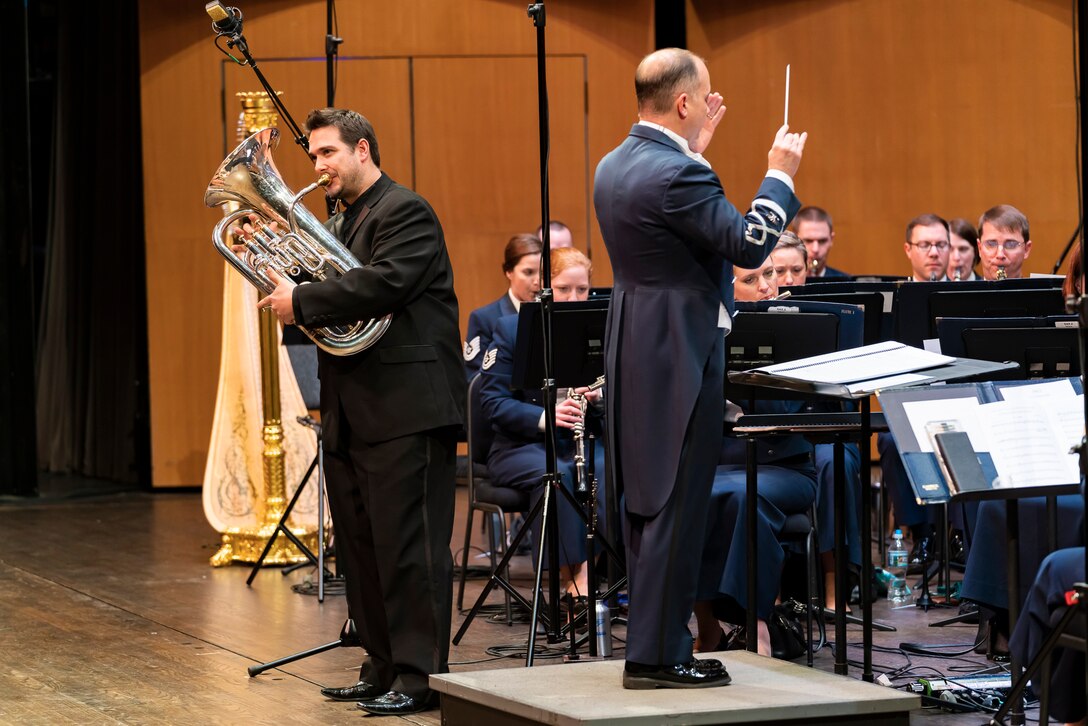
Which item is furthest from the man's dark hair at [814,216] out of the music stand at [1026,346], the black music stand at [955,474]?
the black music stand at [955,474]

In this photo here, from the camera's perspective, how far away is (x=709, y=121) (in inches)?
142

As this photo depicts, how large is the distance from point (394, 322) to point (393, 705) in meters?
1.05

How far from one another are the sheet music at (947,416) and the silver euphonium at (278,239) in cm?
146

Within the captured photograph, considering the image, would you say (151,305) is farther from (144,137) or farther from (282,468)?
(282,468)

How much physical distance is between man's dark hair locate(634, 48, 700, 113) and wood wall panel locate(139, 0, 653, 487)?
5.56 metres

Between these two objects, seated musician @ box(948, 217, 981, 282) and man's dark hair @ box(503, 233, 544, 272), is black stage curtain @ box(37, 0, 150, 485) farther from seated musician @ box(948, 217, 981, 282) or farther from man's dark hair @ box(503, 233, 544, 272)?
seated musician @ box(948, 217, 981, 282)

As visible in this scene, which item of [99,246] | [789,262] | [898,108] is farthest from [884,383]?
[99,246]

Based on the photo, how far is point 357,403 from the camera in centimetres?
415

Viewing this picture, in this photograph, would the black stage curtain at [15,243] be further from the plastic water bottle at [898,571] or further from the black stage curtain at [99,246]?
the plastic water bottle at [898,571]

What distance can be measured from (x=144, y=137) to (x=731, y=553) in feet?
18.1

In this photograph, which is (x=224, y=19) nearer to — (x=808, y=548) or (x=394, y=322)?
(x=394, y=322)

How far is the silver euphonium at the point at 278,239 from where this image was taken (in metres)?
4.12

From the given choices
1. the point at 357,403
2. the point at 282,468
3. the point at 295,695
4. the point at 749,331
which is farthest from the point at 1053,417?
the point at 282,468

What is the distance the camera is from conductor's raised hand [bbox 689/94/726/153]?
3.56m
